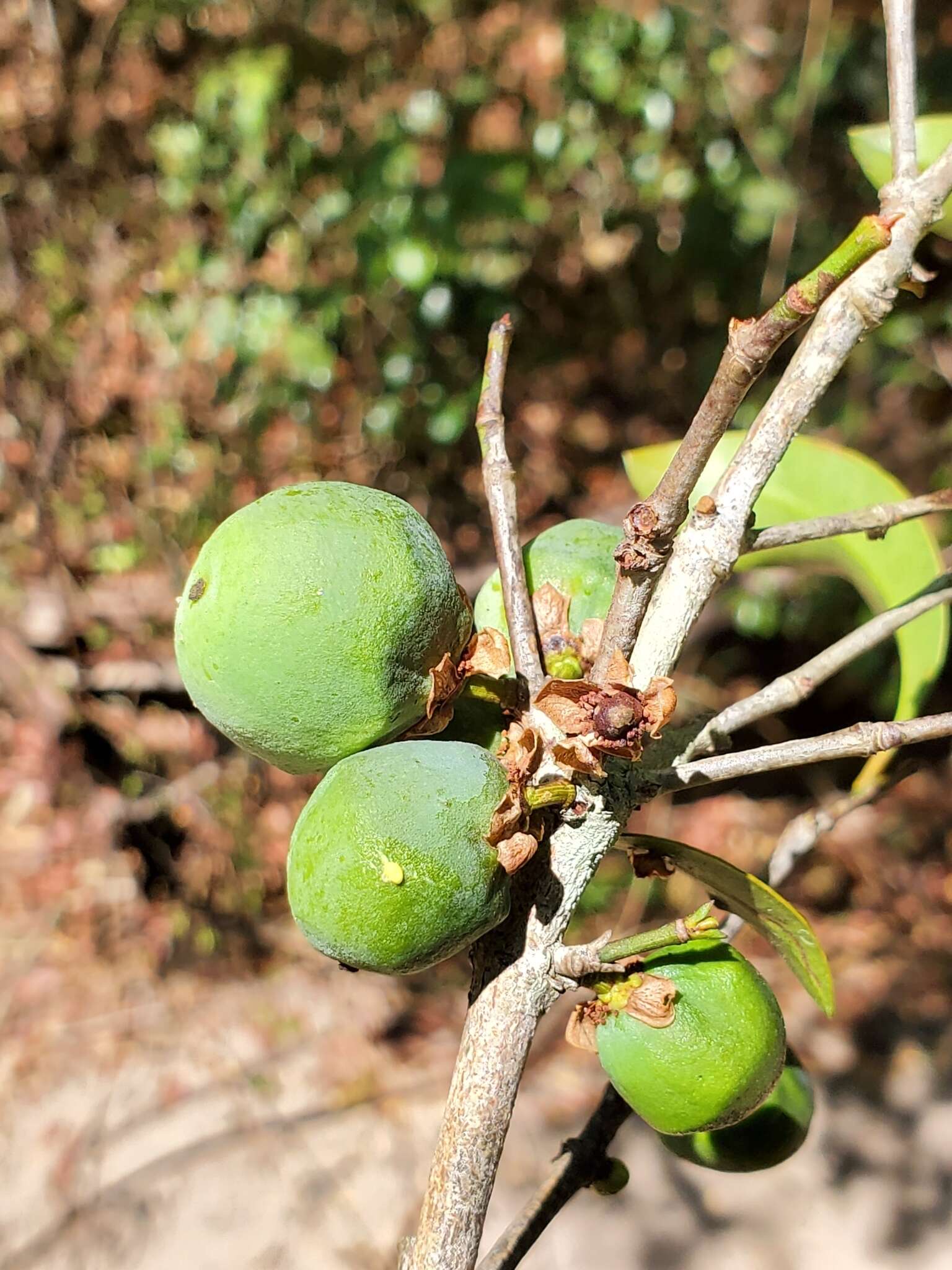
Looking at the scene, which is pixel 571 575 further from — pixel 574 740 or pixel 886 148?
pixel 886 148

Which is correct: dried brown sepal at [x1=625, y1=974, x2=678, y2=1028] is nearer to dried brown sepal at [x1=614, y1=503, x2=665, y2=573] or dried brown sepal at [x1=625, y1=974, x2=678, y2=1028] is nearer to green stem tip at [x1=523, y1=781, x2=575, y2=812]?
green stem tip at [x1=523, y1=781, x2=575, y2=812]

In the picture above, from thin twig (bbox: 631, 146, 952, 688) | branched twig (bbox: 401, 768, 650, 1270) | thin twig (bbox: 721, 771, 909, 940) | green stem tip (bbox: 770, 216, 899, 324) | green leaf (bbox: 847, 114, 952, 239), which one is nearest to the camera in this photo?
green stem tip (bbox: 770, 216, 899, 324)

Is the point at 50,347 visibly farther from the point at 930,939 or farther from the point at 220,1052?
the point at 930,939

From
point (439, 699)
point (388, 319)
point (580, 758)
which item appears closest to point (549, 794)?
point (580, 758)

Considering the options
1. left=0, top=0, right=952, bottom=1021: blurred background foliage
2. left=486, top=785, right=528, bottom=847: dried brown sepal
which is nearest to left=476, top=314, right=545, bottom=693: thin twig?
left=486, top=785, right=528, bottom=847: dried brown sepal

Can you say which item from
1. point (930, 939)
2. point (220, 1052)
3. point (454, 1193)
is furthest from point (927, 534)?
point (220, 1052)

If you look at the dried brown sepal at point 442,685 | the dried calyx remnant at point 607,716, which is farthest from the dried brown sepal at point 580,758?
the dried brown sepal at point 442,685
